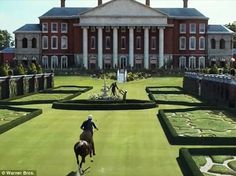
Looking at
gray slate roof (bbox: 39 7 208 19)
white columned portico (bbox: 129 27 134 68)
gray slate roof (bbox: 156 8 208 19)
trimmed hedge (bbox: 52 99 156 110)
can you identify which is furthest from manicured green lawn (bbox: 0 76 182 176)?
gray slate roof (bbox: 39 7 208 19)

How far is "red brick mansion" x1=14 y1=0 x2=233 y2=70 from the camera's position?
300ft

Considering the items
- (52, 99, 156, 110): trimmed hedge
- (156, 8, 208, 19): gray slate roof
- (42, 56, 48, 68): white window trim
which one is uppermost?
(156, 8, 208, 19): gray slate roof

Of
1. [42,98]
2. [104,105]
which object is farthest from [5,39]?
[104,105]

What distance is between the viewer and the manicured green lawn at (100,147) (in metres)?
15.0

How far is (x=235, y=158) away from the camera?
15883mm

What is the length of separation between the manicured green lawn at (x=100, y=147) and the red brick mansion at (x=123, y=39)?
6495 cm

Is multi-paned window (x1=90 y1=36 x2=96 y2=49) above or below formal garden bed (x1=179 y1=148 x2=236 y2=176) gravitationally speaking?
above

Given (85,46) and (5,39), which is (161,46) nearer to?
(85,46)

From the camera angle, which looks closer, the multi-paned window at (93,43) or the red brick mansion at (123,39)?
the red brick mansion at (123,39)

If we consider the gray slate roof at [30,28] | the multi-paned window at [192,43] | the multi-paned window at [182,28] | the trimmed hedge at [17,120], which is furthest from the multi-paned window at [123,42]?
the trimmed hedge at [17,120]

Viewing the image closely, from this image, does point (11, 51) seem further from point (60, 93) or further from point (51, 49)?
point (60, 93)

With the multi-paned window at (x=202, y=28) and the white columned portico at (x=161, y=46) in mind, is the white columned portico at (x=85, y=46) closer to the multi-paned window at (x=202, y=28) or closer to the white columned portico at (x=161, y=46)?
the white columned portico at (x=161, y=46)

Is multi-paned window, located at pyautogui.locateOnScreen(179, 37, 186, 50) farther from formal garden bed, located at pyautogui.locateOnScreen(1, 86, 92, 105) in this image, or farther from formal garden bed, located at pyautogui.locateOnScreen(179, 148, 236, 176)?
formal garden bed, located at pyautogui.locateOnScreen(179, 148, 236, 176)

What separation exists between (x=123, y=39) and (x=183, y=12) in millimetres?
13564
